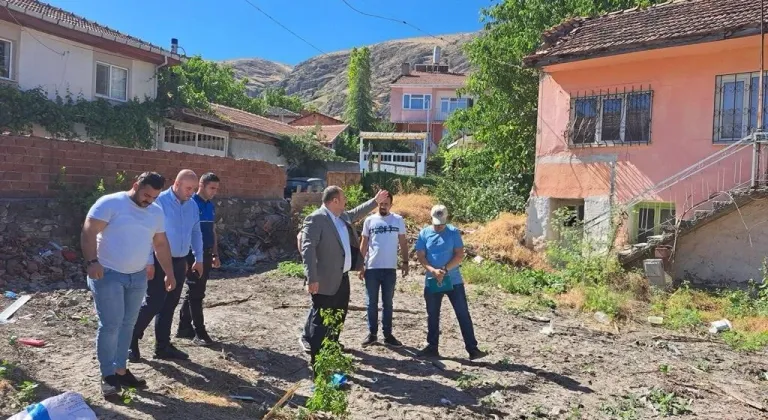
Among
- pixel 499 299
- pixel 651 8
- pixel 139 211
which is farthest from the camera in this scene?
pixel 651 8

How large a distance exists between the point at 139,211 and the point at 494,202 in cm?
1335

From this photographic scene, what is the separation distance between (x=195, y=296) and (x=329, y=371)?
2.21 metres

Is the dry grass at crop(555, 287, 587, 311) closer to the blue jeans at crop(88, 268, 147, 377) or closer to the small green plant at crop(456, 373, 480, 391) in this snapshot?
the small green plant at crop(456, 373, 480, 391)

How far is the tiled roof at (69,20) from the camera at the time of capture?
14.2 m

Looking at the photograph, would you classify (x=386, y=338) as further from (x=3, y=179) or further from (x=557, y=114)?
(x=557, y=114)

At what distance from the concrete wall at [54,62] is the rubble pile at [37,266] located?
7014 mm

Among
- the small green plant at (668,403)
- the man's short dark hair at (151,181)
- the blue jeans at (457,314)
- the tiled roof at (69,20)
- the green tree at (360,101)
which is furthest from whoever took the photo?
the green tree at (360,101)

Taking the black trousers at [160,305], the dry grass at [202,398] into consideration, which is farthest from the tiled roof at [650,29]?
the dry grass at [202,398]

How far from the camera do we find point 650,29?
1273 cm

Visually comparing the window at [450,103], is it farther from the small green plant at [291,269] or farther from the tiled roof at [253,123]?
the small green plant at [291,269]

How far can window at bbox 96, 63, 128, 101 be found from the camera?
1692 cm

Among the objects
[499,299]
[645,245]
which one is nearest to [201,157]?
[499,299]

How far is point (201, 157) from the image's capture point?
42.5 feet

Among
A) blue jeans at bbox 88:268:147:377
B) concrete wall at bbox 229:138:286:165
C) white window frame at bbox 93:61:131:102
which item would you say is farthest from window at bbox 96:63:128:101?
blue jeans at bbox 88:268:147:377
